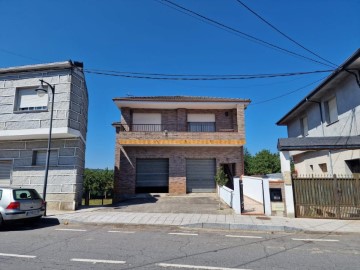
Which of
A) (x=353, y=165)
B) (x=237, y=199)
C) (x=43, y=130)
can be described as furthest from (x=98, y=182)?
(x=353, y=165)

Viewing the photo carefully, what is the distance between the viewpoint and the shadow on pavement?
8398 millimetres

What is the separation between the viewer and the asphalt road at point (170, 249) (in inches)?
185

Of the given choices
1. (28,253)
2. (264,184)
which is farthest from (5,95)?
(264,184)

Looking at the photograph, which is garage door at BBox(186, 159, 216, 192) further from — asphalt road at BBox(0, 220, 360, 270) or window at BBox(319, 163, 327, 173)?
asphalt road at BBox(0, 220, 360, 270)

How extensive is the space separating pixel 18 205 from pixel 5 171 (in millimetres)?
6416

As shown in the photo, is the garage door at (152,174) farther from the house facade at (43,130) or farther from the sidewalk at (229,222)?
the sidewalk at (229,222)

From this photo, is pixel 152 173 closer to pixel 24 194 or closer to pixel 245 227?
pixel 24 194

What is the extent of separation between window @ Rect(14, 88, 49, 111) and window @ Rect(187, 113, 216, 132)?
33.9 feet

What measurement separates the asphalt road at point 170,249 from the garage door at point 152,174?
10143 millimetres

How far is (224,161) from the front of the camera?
1861cm

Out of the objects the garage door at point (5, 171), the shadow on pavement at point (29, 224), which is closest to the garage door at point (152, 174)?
the garage door at point (5, 171)

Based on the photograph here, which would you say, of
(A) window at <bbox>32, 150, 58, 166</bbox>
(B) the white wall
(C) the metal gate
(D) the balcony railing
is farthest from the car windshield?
(B) the white wall

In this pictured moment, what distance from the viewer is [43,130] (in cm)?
1211

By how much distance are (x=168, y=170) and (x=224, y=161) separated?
4249mm
